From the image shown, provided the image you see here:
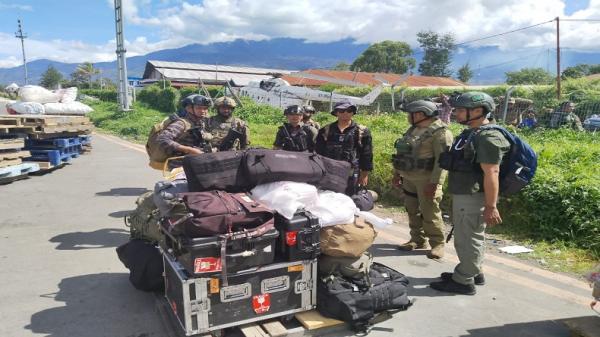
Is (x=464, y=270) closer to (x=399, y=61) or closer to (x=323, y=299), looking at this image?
(x=323, y=299)

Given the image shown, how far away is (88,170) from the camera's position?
10.2 meters

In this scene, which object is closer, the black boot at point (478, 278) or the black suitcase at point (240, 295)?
the black suitcase at point (240, 295)

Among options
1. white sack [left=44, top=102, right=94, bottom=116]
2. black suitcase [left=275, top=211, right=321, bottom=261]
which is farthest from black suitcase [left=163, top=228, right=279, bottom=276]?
white sack [left=44, top=102, right=94, bottom=116]

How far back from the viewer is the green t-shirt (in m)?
3.40

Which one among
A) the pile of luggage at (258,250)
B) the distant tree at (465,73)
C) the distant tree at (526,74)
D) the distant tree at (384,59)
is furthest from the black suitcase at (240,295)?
the distant tree at (465,73)

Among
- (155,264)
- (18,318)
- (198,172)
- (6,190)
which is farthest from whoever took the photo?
(6,190)

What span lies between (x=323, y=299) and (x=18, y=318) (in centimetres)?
246

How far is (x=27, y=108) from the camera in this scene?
10.5 m

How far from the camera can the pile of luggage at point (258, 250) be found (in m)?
2.70

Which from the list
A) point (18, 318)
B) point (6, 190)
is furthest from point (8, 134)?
point (18, 318)

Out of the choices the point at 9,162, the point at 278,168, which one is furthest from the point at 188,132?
the point at 9,162

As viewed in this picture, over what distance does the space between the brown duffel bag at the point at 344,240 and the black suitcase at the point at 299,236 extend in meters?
0.15

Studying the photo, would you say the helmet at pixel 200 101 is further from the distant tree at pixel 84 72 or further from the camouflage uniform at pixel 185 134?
the distant tree at pixel 84 72

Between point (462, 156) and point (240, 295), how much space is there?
224 cm
